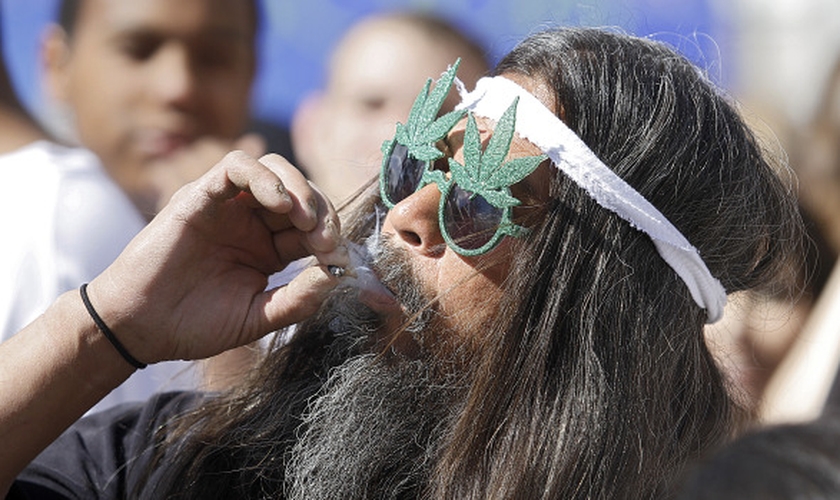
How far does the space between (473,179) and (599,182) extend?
250 mm

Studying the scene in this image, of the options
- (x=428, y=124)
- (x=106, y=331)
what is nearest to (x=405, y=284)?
(x=428, y=124)

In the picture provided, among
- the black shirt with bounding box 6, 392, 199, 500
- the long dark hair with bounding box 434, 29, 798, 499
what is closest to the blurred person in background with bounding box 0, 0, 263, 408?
the black shirt with bounding box 6, 392, 199, 500

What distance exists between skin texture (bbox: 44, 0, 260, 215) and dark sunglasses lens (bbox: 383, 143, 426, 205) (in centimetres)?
188

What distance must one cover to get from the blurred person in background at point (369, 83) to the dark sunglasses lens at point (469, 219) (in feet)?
5.25

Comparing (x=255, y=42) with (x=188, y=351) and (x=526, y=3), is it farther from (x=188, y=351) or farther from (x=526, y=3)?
(x=188, y=351)

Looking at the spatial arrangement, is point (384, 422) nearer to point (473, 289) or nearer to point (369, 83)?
point (473, 289)

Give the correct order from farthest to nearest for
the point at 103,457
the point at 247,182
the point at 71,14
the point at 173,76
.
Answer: the point at 71,14 < the point at 173,76 < the point at 103,457 < the point at 247,182

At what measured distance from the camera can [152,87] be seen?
3.92m

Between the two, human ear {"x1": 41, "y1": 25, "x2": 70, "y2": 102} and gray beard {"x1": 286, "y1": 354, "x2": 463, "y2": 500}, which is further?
human ear {"x1": 41, "y1": 25, "x2": 70, "y2": 102}

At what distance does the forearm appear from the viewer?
6.44ft

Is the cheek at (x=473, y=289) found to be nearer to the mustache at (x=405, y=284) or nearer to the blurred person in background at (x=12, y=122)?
the mustache at (x=405, y=284)

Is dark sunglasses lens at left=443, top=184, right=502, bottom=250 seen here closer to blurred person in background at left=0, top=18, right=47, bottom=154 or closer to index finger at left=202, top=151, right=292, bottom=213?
index finger at left=202, top=151, right=292, bottom=213

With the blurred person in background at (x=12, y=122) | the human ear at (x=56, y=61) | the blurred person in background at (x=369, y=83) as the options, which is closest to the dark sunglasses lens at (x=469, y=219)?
the blurred person in background at (x=369, y=83)

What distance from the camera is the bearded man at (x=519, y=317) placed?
199cm
